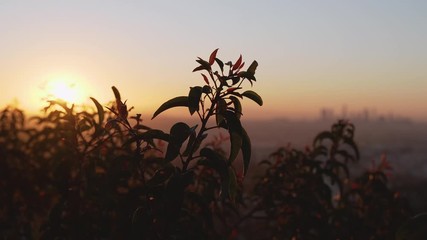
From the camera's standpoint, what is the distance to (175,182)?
2287 mm

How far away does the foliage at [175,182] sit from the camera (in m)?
2.43

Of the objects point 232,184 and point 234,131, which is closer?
point 234,131

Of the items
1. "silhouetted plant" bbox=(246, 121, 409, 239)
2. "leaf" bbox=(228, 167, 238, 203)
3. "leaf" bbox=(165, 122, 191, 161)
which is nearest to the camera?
"leaf" bbox=(165, 122, 191, 161)

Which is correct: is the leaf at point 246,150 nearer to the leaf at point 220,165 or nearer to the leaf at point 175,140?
the leaf at point 220,165

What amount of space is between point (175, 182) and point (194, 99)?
0.43m

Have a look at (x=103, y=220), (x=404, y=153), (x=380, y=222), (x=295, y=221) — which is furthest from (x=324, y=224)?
(x=404, y=153)

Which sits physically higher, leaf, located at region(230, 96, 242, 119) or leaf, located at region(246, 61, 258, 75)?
leaf, located at region(246, 61, 258, 75)

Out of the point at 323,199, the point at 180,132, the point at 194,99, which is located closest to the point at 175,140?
the point at 180,132

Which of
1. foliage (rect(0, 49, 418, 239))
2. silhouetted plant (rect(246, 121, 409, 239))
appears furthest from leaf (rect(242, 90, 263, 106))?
silhouetted plant (rect(246, 121, 409, 239))

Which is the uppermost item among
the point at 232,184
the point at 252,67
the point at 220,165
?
the point at 252,67

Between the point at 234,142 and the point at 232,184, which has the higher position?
the point at 234,142

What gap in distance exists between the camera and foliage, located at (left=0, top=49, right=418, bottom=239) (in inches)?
95.7

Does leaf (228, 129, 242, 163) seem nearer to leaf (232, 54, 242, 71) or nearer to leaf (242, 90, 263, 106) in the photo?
leaf (242, 90, 263, 106)

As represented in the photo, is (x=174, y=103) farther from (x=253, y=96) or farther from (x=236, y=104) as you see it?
(x=253, y=96)
